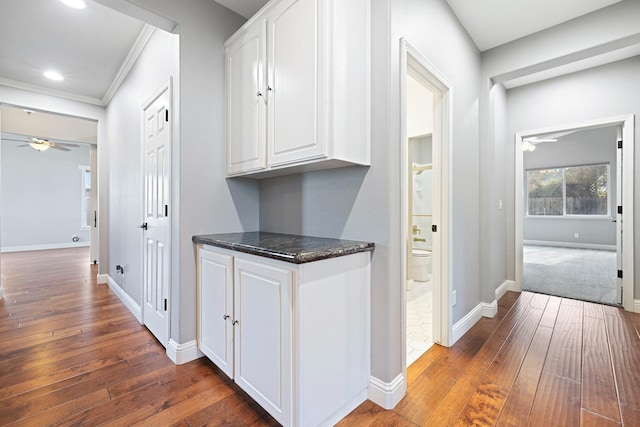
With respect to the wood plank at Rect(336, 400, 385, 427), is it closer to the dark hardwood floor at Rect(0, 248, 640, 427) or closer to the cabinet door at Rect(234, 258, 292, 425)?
the dark hardwood floor at Rect(0, 248, 640, 427)

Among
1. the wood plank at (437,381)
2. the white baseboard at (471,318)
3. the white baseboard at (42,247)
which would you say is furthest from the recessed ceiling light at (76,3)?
the white baseboard at (42,247)

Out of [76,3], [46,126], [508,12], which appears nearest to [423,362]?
[508,12]

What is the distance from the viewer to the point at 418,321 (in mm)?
2617

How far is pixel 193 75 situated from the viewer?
195cm

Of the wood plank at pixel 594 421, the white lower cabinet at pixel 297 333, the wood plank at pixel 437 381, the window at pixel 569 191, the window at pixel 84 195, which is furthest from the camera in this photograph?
the window at pixel 84 195

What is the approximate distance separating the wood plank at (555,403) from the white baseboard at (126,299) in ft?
10.2

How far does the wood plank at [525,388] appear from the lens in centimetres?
140

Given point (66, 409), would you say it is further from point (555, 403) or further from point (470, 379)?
point (555, 403)

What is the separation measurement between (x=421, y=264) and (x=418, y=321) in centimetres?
145

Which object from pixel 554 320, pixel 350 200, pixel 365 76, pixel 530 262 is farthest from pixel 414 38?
pixel 530 262

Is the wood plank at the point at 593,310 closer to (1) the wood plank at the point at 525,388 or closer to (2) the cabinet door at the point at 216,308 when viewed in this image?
(1) the wood plank at the point at 525,388

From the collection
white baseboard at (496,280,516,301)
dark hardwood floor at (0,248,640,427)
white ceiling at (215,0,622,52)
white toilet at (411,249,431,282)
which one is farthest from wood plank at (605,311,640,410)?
white ceiling at (215,0,622,52)

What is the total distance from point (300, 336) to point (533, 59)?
3.16 metres

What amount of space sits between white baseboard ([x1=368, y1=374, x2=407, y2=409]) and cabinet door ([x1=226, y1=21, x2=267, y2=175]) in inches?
57.3
